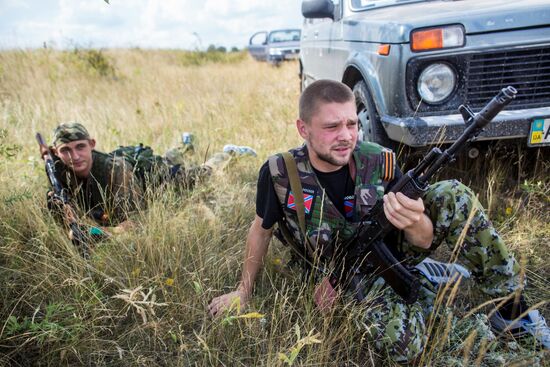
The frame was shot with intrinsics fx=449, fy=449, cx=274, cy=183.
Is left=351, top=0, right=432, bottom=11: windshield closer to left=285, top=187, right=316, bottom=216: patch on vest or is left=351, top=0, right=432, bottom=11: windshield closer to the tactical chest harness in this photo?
the tactical chest harness

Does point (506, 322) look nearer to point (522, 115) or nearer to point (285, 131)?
point (522, 115)

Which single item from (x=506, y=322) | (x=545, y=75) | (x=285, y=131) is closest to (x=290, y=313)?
(x=506, y=322)

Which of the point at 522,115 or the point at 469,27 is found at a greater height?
the point at 469,27

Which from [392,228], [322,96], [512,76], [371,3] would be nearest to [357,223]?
[392,228]

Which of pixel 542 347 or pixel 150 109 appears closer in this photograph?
pixel 542 347

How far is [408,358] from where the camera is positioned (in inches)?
71.9

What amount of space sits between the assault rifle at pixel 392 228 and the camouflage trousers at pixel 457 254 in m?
0.11

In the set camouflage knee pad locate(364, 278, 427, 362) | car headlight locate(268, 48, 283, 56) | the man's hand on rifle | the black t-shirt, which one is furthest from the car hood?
car headlight locate(268, 48, 283, 56)

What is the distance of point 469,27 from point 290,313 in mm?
1912

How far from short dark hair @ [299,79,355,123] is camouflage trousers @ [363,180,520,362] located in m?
0.58

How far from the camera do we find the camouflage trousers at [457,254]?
186 centimetres

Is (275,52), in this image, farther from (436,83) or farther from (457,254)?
(457,254)

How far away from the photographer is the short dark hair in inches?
80.1

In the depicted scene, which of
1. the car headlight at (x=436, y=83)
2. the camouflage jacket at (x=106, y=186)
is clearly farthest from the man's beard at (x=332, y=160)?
the camouflage jacket at (x=106, y=186)
